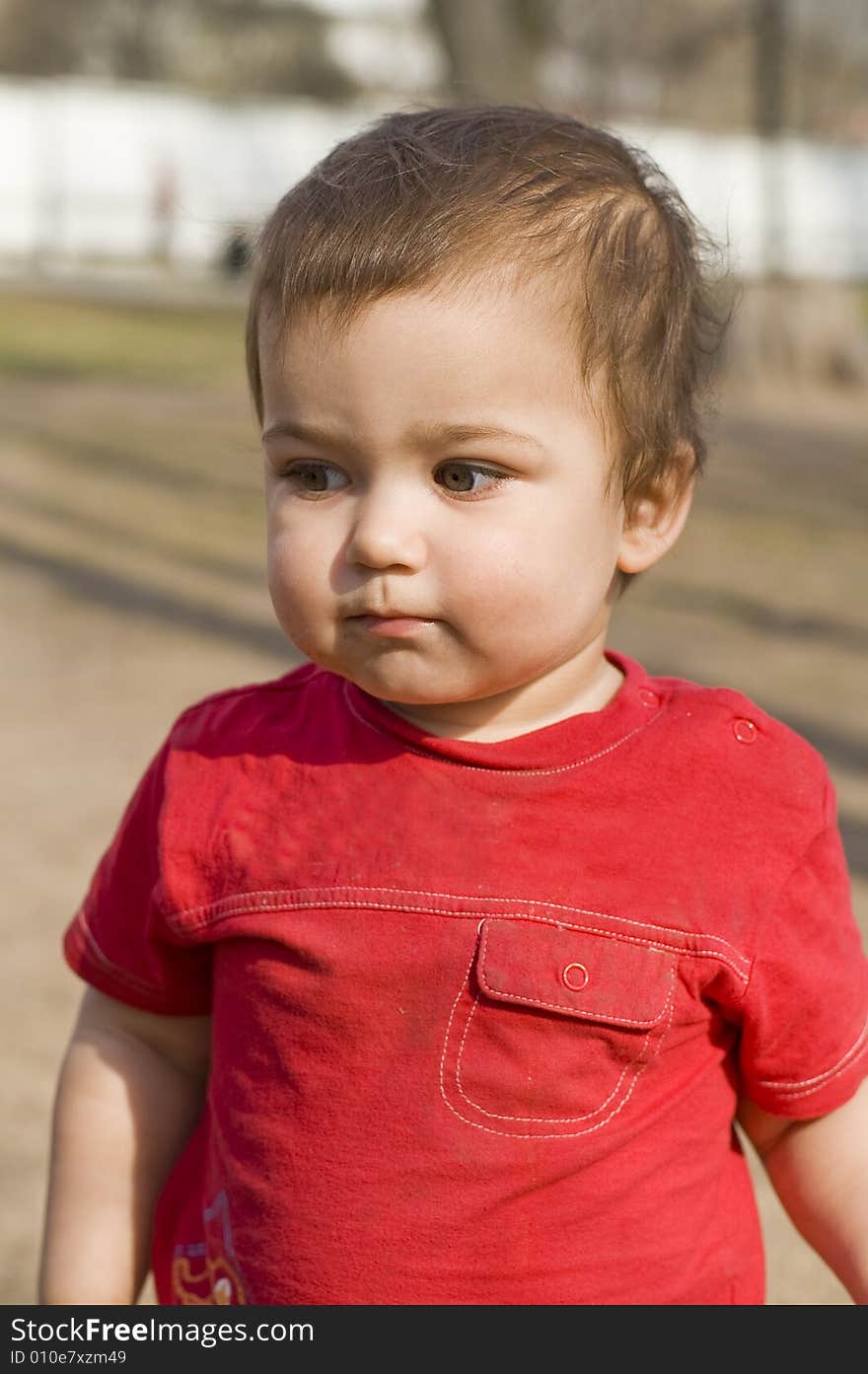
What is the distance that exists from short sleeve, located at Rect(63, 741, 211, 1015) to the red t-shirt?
6cm

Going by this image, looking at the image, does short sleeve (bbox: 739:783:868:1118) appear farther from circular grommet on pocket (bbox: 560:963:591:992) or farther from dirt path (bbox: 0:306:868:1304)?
dirt path (bbox: 0:306:868:1304)

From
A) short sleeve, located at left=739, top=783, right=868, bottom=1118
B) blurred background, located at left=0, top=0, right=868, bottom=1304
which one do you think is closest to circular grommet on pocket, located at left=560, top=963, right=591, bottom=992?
short sleeve, located at left=739, top=783, right=868, bottom=1118

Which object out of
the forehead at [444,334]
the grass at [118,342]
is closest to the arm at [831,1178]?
the forehead at [444,334]

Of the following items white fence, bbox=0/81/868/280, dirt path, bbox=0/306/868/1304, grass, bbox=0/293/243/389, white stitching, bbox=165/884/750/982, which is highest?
white stitching, bbox=165/884/750/982

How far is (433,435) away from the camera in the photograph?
1359 millimetres

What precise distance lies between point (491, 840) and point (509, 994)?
132 mm

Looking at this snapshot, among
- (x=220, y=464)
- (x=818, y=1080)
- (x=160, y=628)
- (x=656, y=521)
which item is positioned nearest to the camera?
(x=818, y=1080)

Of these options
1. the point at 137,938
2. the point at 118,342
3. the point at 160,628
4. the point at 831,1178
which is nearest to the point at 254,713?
the point at 137,938

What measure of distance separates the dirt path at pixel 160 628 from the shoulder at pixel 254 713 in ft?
3.34

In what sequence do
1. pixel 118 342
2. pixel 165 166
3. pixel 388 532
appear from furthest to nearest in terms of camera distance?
1. pixel 165 166
2. pixel 118 342
3. pixel 388 532

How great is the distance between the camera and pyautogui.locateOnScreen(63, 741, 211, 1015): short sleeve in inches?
62.6

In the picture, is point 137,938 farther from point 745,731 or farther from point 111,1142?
point 745,731
